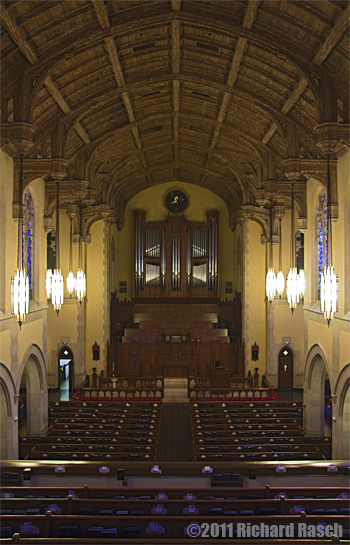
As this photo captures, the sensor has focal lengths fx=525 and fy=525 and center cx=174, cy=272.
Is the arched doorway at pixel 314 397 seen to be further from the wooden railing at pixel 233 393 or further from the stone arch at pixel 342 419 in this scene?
the wooden railing at pixel 233 393

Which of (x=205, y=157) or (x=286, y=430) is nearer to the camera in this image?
(x=286, y=430)

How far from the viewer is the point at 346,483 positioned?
12133mm

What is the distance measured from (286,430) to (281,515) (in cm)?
710

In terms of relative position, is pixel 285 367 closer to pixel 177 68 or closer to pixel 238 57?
pixel 177 68

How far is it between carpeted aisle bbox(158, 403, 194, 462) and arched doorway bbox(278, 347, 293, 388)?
5632 mm

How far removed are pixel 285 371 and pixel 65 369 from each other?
11.7m

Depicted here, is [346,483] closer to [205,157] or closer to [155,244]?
[205,157]

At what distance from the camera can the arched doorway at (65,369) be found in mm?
26047

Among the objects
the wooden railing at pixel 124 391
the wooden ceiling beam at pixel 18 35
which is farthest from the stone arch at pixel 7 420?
the wooden ceiling beam at pixel 18 35

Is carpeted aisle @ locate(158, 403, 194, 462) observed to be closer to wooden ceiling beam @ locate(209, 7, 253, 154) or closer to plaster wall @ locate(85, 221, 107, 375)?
plaster wall @ locate(85, 221, 107, 375)

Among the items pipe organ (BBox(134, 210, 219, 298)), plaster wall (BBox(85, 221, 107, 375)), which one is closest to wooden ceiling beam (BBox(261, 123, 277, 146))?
plaster wall (BBox(85, 221, 107, 375))

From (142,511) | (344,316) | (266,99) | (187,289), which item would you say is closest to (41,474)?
(142,511)

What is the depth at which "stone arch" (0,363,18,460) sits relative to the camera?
14.2m

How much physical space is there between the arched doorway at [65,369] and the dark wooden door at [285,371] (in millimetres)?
10273
